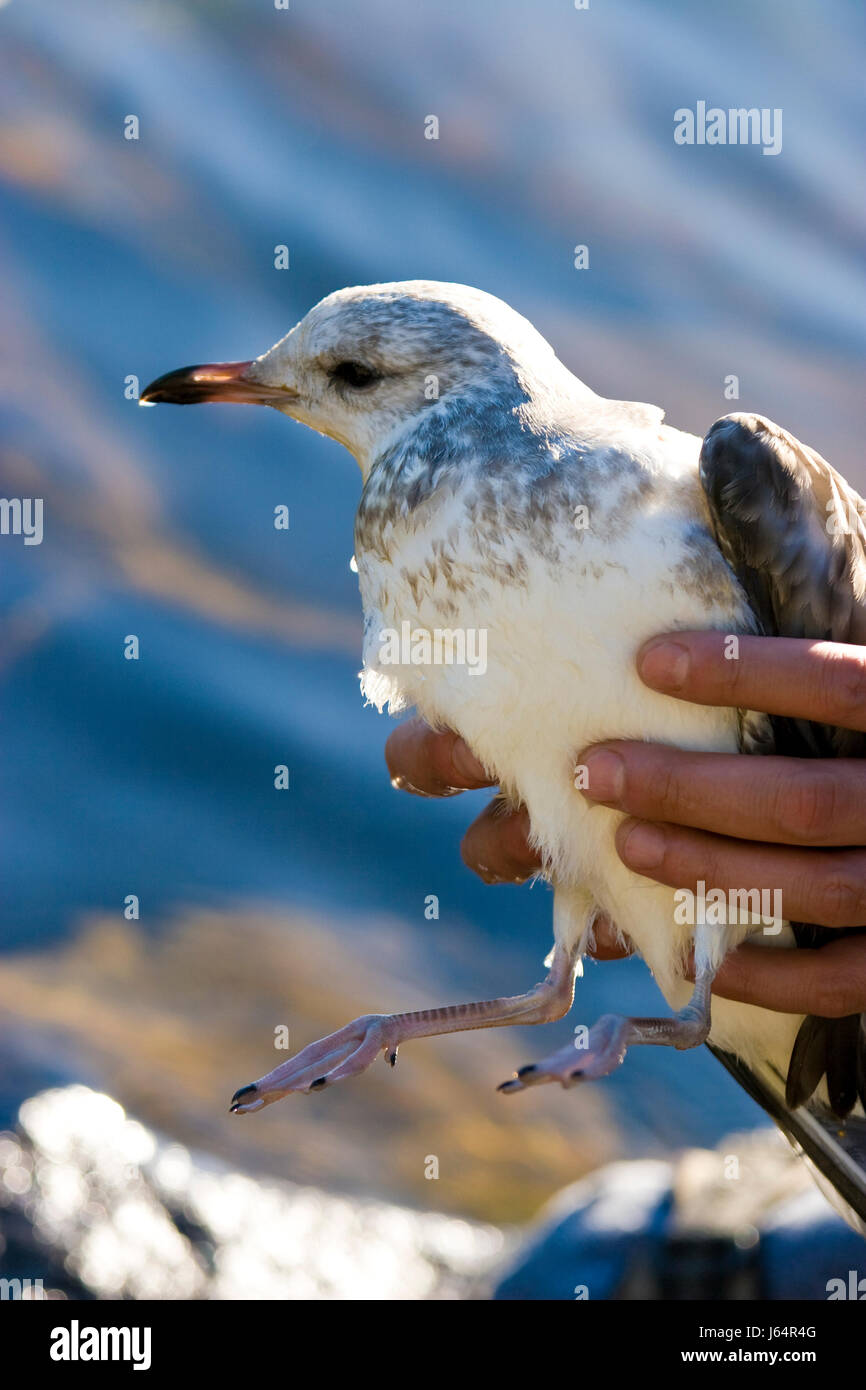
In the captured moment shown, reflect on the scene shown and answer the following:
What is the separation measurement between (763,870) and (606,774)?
281 millimetres

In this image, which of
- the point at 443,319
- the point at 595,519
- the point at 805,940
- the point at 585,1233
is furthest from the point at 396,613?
the point at 585,1233

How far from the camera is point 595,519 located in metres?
1.41

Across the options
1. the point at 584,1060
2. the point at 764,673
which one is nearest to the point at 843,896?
the point at 764,673

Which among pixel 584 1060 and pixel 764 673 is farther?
pixel 764 673

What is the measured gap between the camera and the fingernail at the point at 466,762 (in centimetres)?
180

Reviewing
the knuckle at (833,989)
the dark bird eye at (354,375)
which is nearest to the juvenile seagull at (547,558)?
the dark bird eye at (354,375)

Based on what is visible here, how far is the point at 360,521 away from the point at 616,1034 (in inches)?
30.0

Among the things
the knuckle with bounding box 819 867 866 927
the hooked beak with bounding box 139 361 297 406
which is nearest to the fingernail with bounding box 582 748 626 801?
the knuckle with bounding box 819 867 866 927

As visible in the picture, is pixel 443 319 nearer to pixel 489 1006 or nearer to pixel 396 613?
pixel 396 613

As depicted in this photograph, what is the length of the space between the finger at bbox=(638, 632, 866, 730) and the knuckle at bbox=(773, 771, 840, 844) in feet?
0.28

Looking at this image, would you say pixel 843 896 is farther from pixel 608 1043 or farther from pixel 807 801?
pixel 608 1043

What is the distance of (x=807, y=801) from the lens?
60.9 inches

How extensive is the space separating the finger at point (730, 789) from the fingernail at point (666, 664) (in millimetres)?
136

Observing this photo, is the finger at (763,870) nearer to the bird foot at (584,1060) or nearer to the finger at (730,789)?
the finger at (730,789)
